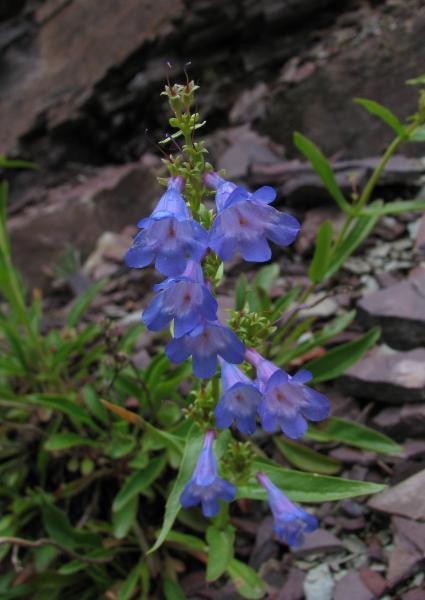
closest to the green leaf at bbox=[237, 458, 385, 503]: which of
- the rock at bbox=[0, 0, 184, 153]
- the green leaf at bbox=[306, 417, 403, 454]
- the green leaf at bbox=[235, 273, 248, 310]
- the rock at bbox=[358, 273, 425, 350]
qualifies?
the green leaf at bbox=[306, 417, 403, 454]

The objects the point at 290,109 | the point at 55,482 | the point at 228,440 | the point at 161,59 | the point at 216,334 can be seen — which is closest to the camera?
the point at 216,334

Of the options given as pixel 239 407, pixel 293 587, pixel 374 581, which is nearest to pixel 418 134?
pixel 239 407

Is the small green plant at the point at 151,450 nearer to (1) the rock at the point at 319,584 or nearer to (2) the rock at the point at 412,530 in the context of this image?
(1) the rock at the point at 319,584

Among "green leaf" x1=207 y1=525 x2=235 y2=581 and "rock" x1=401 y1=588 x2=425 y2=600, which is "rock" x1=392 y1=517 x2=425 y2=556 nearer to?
"rock" x1=401 y1=588 x2=425 y2=600

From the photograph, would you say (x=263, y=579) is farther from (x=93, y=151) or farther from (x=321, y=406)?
(x=93, y=151)

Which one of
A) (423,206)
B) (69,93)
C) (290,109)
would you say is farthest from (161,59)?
(423,206)

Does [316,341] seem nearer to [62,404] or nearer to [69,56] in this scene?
[62,404]
